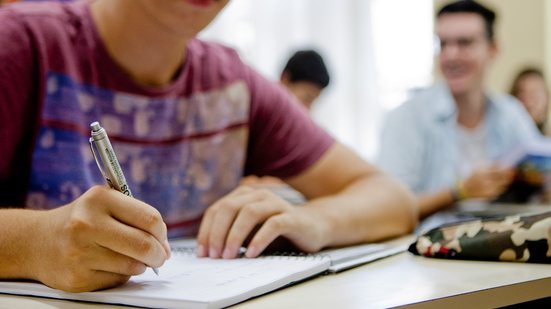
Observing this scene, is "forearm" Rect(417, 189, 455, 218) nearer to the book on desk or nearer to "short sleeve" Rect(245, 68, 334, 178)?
the book on desk

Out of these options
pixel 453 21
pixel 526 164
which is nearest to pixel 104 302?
pixel 526 164

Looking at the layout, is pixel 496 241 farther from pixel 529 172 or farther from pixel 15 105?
pixel 529 172

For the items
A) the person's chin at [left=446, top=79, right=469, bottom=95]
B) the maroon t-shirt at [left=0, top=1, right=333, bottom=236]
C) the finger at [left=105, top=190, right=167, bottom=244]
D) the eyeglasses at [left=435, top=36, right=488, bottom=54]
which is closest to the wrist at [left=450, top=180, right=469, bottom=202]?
the person's chin at [left=446, top=79, right=469, bottom=95]

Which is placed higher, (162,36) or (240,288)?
(162,36)

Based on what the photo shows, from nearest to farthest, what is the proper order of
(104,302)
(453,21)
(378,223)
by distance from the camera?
(104,302), (378,223), (453,21)

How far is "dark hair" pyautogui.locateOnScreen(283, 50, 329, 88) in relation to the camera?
320cm

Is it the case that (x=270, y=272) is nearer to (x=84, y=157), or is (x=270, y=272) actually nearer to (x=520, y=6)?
(x=84, y=157)

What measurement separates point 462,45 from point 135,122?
195 centimetres

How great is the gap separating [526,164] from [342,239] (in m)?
1.16

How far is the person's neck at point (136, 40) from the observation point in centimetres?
103

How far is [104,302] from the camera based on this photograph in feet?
1.95

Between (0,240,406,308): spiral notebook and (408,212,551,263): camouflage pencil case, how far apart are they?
0.34ft

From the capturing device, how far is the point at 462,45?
2705 millimetres

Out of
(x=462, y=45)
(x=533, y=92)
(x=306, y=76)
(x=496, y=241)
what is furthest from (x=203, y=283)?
(x=533, y=92)
